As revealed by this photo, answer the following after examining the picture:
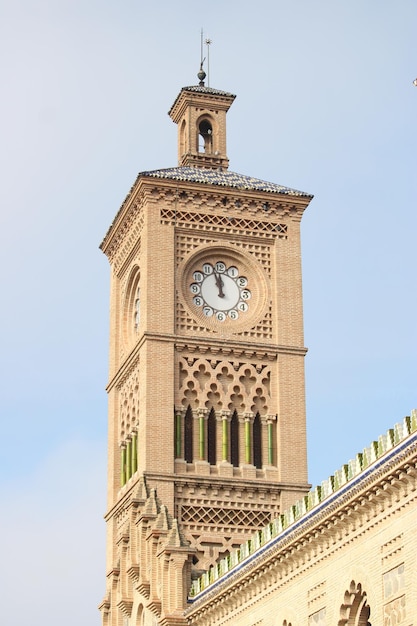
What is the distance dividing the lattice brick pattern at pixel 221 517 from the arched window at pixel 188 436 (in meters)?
1.72

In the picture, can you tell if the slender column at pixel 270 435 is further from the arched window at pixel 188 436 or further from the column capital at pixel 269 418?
the arched window at pixel 188 436

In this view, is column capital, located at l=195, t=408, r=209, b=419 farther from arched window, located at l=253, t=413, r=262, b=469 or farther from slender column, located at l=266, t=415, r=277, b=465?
slender column, located at l=266, t=415, r=277, b=465

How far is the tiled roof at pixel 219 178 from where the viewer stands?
49156 millimetres

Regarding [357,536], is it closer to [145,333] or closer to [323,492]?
[323,492]

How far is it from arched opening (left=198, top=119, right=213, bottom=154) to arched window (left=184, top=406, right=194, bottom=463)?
11.1m

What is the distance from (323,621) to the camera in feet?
106

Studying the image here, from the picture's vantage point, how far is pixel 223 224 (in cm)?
4938

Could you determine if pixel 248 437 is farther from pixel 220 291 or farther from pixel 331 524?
pixel 331 524

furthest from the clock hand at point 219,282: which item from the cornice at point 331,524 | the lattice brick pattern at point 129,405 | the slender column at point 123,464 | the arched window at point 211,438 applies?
the cornice at point 331,524

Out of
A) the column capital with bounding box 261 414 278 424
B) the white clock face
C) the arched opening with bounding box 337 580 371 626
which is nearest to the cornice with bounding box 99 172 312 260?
the white clock face

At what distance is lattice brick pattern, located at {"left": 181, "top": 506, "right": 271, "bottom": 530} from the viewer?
45656 mm

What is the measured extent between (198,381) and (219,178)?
290 inches

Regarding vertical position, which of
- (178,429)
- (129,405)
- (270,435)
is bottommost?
(178,429)

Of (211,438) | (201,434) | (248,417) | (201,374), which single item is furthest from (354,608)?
(201,374)
